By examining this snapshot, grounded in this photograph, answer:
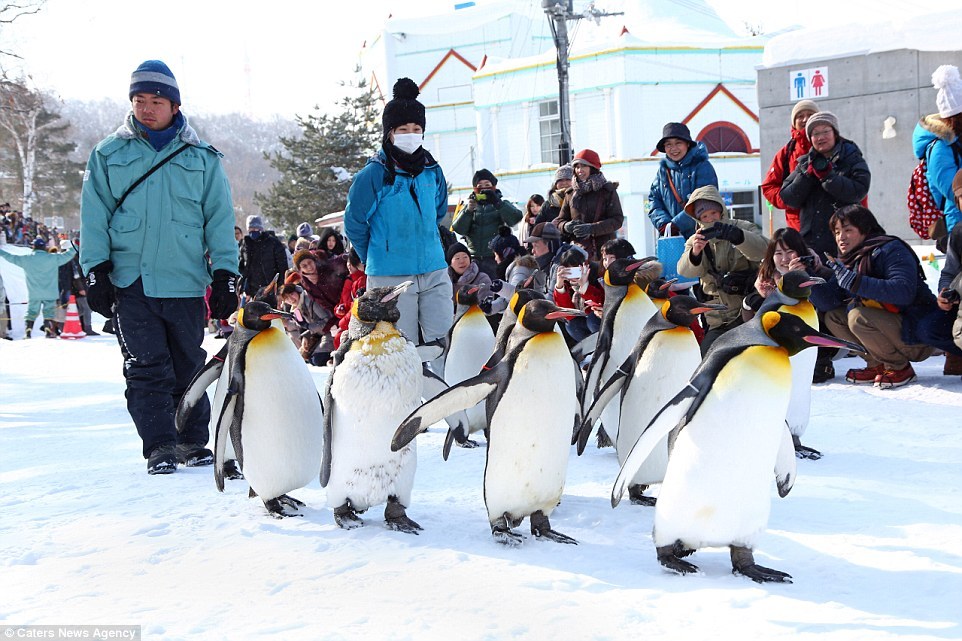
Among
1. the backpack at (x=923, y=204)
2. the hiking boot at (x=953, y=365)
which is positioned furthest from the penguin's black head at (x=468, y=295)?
the backpack at (x=923, y=204)

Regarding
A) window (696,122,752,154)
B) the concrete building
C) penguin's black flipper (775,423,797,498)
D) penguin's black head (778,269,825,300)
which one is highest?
window (696,122,752,154)

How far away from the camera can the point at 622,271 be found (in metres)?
4.16

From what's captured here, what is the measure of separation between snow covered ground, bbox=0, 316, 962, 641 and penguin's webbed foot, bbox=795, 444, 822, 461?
6 cm

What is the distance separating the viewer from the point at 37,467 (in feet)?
14.8

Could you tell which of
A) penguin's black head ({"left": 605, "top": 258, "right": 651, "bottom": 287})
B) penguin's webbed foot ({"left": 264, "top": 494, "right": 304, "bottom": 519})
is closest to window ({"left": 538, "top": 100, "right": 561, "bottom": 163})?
penguin's black head ({"left": 605, "top": 258, "right": 651, "bottom": 287})

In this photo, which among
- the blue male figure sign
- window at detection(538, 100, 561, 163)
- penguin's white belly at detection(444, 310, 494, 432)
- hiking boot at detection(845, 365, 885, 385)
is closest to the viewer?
penguin's white belly at detection(444, 310, 494, 432)

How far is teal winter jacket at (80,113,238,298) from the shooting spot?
4.14 meters

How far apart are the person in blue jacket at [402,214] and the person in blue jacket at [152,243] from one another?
67 centimetres

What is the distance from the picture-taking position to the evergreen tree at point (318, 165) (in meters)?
26.4

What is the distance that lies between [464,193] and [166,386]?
71.9ft

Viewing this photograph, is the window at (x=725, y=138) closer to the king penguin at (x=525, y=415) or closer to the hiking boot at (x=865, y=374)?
the hiking boot at (x=865, y=374)

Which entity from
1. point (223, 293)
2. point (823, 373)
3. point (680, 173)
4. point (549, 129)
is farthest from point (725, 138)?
point (223, 293)

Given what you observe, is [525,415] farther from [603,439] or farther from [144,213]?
[144,213]

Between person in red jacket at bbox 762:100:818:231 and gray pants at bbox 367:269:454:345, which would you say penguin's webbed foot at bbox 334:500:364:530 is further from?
person in red jacket at bbox 762:100:818:231
